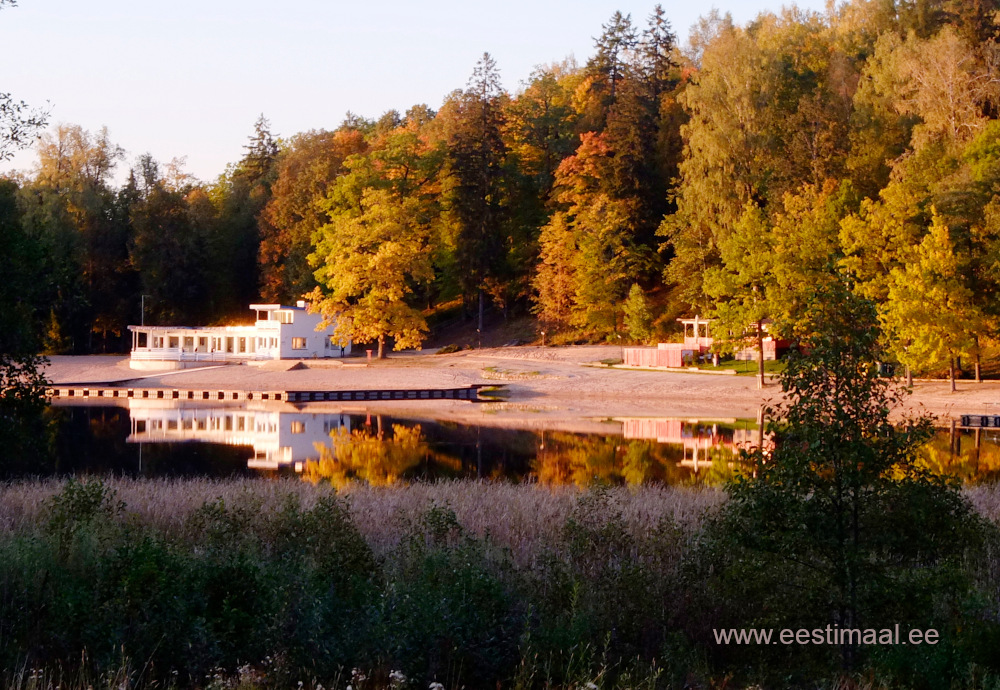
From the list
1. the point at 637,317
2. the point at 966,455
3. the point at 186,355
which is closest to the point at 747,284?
the point at 637,317

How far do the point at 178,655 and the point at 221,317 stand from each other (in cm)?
6892

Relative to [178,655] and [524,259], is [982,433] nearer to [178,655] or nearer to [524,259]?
[178,655]

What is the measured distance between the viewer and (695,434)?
32375 mm

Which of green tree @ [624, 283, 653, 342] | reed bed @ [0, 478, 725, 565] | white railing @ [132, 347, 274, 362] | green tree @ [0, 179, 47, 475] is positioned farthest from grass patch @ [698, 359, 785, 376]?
green tree @ [0, 179, 47, 475]

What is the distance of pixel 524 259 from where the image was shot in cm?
6569

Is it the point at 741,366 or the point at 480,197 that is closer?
the point at 741,366

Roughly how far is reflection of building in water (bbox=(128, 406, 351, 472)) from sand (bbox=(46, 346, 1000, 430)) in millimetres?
4393

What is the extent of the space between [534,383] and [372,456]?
18266mm

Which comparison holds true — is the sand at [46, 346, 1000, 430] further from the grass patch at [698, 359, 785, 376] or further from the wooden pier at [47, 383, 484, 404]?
the grass patch at [698, 359, 785, 376]

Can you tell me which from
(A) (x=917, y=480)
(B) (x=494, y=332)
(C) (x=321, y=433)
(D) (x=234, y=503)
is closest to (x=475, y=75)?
(B) (x=494, y=332)

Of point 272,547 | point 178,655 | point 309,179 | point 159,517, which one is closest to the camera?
point 178,655

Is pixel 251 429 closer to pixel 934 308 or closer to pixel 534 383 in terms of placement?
pixel 534 383

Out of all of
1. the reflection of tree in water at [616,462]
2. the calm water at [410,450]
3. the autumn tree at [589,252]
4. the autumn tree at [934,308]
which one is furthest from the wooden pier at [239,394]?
the autumn tree at [934,308]

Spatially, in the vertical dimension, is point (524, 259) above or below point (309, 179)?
below
